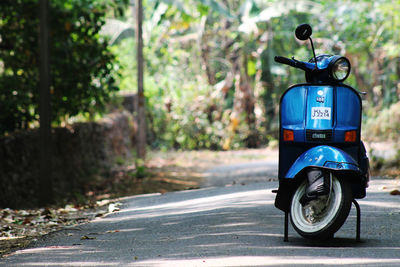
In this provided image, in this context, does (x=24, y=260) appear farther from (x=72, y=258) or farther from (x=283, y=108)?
(x=283, y=108)

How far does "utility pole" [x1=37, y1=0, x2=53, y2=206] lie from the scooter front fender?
21.3ft

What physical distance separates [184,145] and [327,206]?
67.7ft

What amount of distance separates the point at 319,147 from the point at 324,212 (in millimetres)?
536

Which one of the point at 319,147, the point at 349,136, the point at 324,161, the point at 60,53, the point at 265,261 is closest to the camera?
the point at 265,261

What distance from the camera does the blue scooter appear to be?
5.36 m

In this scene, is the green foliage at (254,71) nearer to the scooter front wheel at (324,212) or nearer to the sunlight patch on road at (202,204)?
the sunlight patch on road at (202,204)

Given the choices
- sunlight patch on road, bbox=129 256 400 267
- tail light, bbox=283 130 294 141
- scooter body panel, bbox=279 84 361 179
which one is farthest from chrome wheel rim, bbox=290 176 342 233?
sunlight patch on road, bbox=129 256 400 267

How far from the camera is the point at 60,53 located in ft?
45.6

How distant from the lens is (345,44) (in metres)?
25.6

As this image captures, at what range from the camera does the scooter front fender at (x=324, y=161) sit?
5.32 m

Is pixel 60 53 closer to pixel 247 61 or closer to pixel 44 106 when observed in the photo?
pixel 44 106

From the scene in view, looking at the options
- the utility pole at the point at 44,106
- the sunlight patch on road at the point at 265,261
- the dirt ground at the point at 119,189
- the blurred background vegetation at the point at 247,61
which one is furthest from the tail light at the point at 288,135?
the blurred background vegetation at the point at 247,61

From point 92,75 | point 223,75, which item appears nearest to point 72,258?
point 92,75

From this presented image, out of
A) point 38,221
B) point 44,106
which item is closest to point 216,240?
point 38,221
